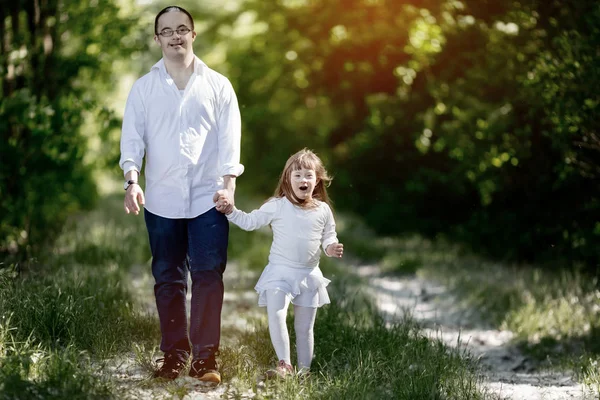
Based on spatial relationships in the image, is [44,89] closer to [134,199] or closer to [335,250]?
[134,199]

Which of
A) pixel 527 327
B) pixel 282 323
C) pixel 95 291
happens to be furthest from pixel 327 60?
pixel 282 323

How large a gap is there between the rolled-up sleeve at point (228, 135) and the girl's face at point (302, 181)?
0.30 m

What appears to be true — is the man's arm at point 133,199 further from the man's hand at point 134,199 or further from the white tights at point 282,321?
the white tights at point 282,321

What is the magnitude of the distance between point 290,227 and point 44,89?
180 inches

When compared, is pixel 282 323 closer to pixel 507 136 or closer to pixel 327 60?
pixel 507 136

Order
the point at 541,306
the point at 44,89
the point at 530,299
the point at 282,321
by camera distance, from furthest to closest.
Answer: the point at 44,89, the point at 530,299, the point at 541,306, the point at 282,321

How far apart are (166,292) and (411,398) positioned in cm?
144

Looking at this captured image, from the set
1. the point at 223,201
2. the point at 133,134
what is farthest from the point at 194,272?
the point at 133,134

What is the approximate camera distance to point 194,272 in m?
4.34

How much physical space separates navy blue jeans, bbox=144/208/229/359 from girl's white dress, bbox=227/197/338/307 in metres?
0.17

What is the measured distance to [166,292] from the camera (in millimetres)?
4414

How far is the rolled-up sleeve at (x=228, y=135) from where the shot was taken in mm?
4320

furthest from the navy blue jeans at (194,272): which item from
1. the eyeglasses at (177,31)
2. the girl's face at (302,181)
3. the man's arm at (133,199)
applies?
the eyeglasses at (177,31)

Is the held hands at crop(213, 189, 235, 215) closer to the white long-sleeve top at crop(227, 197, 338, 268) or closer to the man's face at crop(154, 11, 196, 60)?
→ the white long-sleeve top at crop(227, 197, 338, 268)
